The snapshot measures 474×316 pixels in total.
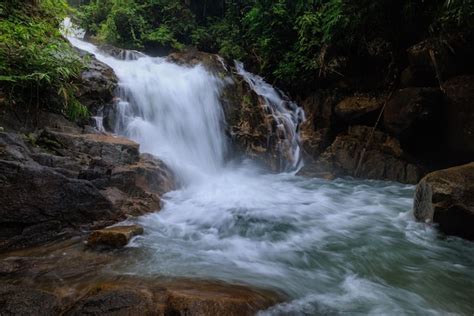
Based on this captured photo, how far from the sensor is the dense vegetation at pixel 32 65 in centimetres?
553

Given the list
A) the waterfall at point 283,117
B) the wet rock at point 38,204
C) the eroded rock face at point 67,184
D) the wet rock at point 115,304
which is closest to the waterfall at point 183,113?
the waterfall at point 283,117

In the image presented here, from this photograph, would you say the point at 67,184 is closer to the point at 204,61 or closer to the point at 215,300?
the point at 215,300

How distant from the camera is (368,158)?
8.70 m

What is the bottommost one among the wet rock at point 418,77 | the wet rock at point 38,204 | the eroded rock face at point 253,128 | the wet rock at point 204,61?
the wet rock at point 38,204

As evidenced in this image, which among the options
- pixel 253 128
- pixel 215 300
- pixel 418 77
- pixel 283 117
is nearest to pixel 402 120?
pixel 418 77

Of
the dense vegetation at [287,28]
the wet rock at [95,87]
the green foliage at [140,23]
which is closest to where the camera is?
the wet rock at [95,87]

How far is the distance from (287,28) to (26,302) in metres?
10.8

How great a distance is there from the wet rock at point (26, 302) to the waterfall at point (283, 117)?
7.70 meters

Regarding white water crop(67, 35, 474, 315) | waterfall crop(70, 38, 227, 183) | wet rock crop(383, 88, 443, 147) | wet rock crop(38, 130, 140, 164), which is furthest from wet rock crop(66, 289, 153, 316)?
wet rock crop(383, 88, 443, 147)

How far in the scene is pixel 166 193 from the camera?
5996mm

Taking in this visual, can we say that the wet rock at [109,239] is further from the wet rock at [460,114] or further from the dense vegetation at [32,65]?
the wet rock at [460,114]

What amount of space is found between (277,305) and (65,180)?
9.76ft

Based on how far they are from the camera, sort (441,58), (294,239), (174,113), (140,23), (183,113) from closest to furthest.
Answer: (294,239)
(441,58)
(174,113)
(183,113)
(140,23)

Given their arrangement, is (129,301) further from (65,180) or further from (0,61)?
(0,61)
